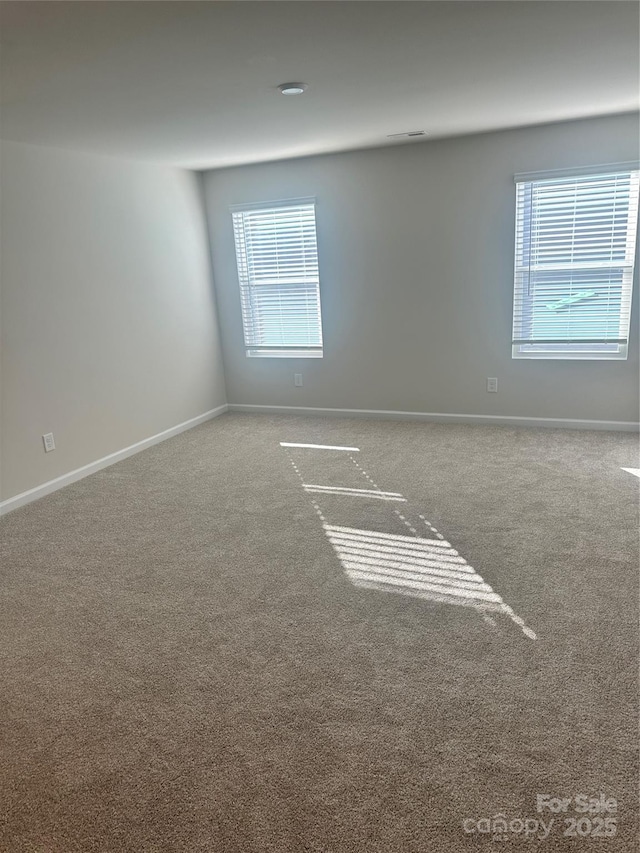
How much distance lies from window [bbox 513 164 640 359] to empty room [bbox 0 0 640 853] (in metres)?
0.02

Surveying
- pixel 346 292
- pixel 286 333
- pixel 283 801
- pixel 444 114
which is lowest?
pixel 283 801

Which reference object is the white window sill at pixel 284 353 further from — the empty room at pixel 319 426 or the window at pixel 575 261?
the window at pixel 575 261

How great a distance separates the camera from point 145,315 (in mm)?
4902

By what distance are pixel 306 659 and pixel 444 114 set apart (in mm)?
3329

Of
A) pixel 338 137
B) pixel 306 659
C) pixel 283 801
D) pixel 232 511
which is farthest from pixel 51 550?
pixel 338 137

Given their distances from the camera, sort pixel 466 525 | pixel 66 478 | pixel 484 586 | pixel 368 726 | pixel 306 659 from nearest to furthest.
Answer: pixel 368 726 < pixel 306 659 < pixel 484 586 < pixel 466 525 < pixel 66 478

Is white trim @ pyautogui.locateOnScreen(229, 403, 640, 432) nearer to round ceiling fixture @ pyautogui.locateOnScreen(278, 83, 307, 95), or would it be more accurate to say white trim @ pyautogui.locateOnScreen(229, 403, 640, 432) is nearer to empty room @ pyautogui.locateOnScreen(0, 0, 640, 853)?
empty room @ pyautogui.locateOnScreen(0, 0, 640, 853)

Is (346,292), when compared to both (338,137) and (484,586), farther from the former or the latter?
(484,586)

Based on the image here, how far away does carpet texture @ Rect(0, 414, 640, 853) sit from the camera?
1613 millimetres

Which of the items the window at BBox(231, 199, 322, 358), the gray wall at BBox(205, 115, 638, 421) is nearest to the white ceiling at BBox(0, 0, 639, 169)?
the gray wall at BBox(205, 115, 638, 421)

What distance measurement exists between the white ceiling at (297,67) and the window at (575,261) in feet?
1.75

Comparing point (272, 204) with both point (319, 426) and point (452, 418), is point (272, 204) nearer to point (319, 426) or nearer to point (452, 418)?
point (319, 426)

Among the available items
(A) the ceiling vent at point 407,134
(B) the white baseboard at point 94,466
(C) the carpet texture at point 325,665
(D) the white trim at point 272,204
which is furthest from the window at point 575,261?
(B) the white baseboard at point 94,466

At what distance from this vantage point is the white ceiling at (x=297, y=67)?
6.53 feet
